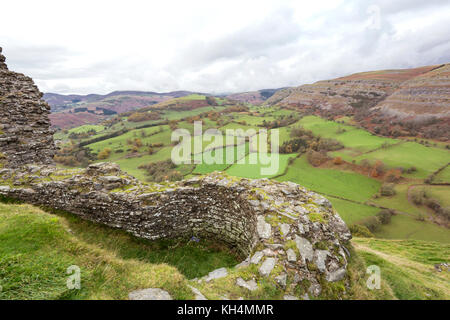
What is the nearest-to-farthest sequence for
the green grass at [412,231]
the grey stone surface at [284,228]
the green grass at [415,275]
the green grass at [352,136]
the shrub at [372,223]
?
1. the grey stone surface at [284,228]
2. the green grass at [415,275]
3. the green grass at [412,231]
4. the shrub at [372,223]
5. the green grass at [352,136]

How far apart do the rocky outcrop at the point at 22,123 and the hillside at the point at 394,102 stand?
96.7 metres

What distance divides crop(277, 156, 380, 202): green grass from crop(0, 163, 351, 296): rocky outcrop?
35.4 metres

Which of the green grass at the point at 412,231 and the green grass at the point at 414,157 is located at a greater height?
the green grass at the point at 414,157

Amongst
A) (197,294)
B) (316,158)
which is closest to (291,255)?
(197,294)

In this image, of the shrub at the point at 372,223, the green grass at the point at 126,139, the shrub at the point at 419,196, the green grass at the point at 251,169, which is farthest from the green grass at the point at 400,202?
the green grass at the point at 126,139

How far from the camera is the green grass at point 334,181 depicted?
126ft

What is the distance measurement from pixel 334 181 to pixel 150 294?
159 feet

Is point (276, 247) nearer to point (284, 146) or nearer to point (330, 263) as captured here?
point (330, 263)

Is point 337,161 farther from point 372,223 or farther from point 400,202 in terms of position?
point 372,223

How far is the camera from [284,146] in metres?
64.3

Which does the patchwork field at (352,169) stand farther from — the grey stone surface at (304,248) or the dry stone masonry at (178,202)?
the grey stone surface at (304,248)

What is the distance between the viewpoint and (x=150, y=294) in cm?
372

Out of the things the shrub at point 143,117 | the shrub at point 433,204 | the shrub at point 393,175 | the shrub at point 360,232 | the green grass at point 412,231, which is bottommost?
the green grass at point 412,231

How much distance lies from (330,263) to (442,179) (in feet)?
184
